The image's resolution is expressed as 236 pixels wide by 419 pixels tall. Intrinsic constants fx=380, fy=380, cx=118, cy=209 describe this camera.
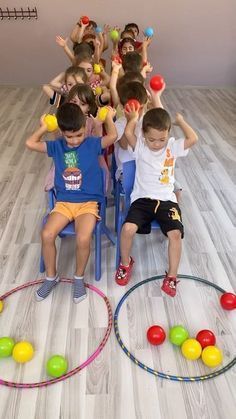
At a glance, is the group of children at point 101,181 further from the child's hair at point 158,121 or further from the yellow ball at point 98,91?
the yellow ball at point 98,91

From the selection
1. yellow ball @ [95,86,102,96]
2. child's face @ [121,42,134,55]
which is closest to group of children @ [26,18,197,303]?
yellow ball @ [95,86,102,96]

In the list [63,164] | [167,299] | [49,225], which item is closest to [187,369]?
[167,299]

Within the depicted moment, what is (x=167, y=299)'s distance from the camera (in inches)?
84.1

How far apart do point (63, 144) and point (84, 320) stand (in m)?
0.97

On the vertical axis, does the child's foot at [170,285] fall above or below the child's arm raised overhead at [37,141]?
below

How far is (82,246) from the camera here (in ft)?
6.77

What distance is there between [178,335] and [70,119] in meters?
1.23

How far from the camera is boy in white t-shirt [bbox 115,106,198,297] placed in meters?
2.10

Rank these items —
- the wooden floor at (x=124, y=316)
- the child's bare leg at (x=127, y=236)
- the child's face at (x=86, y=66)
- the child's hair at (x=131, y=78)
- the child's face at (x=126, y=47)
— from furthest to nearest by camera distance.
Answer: the child's face at (x=126, y=47) → the child's face at (x=86, y=66) → the child's hair at (x=131, y=78) → the child's bare leg at (x=127, y=236) → the wooden floor at (x=124, y=316)

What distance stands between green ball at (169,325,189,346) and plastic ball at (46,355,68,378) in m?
0.52

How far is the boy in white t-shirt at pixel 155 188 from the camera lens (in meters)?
2.10

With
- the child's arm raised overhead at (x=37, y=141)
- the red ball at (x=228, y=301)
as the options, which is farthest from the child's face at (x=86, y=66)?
the red ball at (x=228, y=301)

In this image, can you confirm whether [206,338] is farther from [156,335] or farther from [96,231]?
[96,231]

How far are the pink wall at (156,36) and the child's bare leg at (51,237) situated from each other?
4.71 metres
